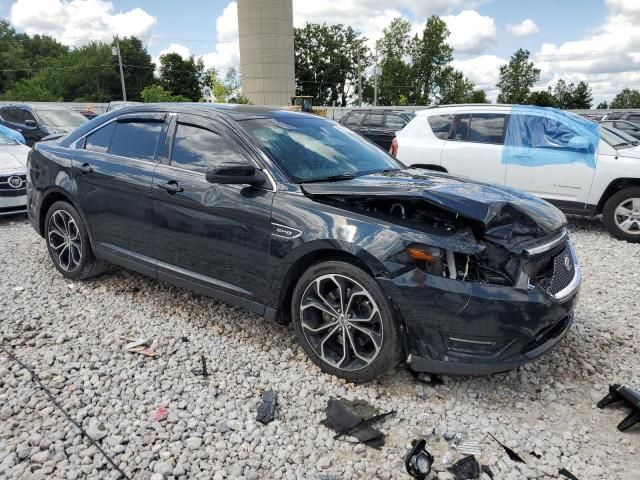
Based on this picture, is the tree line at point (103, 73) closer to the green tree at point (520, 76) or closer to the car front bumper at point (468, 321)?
the green tree at point (520, 76)

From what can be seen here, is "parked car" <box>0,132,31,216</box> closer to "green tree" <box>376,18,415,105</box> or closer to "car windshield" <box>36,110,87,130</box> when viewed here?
"car windshield" <box>36,110,87,130</box>

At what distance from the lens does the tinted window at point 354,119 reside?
49.8 ft

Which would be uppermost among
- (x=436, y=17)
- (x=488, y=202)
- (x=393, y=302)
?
(x=436, y=17)

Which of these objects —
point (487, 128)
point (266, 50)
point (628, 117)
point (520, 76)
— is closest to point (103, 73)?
point (266, 50)

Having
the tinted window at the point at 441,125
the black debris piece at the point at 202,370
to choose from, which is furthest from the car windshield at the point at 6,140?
the black debris piece at the point at 202,370

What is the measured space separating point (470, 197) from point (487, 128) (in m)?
4.93

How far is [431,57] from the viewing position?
74438 millimetres

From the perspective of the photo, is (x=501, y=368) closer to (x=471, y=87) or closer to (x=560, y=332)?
(x=560, y=332)

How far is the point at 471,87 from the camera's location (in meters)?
74.8

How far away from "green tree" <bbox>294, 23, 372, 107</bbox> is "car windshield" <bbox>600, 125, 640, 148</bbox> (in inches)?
2938

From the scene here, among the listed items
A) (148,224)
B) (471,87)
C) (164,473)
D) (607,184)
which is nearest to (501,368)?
(164,473)

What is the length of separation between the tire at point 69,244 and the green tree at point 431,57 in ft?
242

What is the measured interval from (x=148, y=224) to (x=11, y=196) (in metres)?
4.71

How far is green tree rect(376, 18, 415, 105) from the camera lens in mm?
73000
